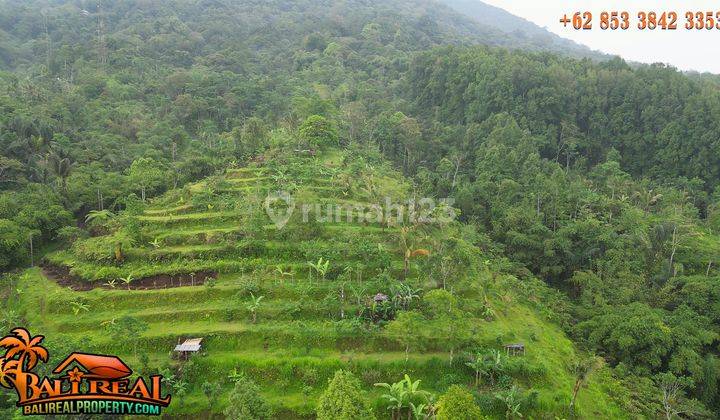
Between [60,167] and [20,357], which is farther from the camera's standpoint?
[60,167]

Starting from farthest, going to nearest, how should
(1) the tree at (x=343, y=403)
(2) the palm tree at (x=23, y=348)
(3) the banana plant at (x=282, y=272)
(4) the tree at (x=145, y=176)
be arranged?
(4) the tree at (x=145, y=176) → (3) the banana plant at (x=282, y=272) → (1) the tree at (x=343, y=403) → (2) the palm tree at (x=23, y=348)

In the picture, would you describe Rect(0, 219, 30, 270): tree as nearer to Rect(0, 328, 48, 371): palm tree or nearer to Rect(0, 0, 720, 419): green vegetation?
Rect(0, 0, 720, 419): green vegetation

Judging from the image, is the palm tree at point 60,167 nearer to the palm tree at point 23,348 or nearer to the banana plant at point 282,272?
the banana plant at point 282,272

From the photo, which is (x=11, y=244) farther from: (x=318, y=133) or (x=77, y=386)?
(x=318, y=133)

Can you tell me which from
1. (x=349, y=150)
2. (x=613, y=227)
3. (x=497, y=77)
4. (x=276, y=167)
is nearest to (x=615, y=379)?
(x=613, y=227)

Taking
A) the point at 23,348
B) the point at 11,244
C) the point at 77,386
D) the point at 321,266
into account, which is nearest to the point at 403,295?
the point at 321,266

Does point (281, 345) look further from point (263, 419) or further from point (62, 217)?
point (62, 217)

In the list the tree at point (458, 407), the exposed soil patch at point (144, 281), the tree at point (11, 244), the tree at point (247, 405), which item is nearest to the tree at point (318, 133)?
the exposed soil patch at point (144, 281)
